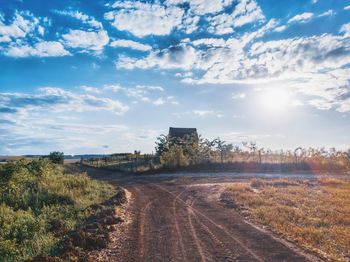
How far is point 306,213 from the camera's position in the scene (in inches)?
657

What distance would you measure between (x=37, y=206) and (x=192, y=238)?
10578 mm

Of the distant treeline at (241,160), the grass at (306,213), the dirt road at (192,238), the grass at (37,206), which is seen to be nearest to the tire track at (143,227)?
the dirt road at (192,238)

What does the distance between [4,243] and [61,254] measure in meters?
2.39

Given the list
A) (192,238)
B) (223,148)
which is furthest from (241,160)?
(192,238)

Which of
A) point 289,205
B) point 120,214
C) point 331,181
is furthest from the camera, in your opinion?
point 331,181

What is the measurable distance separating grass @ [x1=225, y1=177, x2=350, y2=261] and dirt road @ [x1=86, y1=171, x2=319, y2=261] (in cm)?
74

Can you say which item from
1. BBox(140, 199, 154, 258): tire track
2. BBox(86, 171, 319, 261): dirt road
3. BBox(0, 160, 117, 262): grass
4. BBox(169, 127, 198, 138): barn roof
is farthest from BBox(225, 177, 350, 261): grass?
→ BBox(169, 127, 198, 138): barn roof

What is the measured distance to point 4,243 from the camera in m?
11.7

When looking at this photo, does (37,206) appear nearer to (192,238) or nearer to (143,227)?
(143,227)

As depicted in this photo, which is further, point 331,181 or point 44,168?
point 331,181

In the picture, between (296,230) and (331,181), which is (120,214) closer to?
(296,230)

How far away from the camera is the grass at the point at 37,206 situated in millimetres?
11798

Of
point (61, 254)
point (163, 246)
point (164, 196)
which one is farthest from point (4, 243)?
point (164, 196)

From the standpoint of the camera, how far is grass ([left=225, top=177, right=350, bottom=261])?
11.8m
